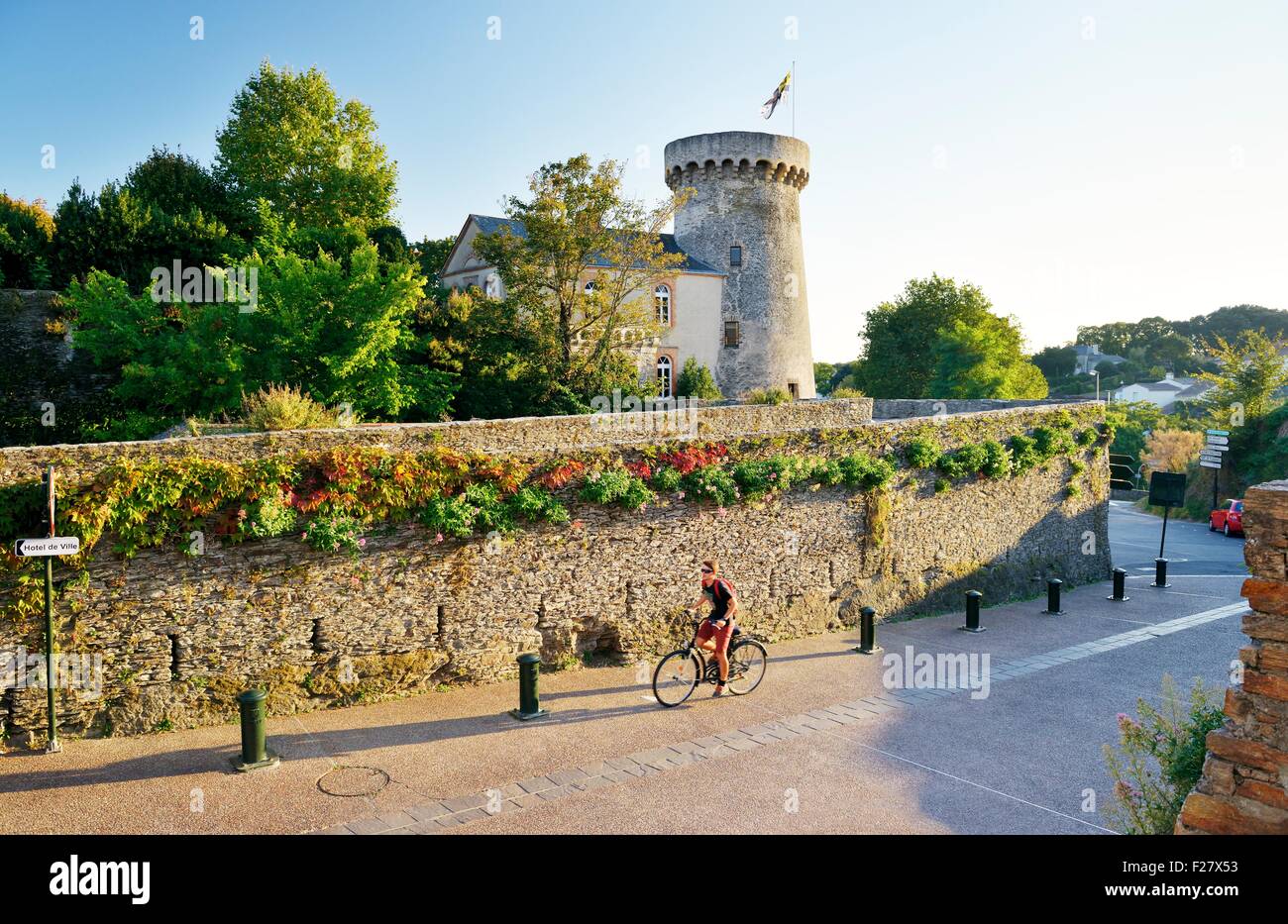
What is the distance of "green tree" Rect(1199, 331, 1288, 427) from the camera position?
42250mm

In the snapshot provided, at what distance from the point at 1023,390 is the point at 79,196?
59.1 m

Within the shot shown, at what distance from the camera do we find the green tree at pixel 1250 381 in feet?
139

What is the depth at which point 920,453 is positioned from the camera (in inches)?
647

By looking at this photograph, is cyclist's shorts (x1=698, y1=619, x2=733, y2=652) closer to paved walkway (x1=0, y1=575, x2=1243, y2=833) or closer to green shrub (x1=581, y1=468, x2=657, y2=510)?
paved walkway (x1=0, y1=575, x2=1243, y2=833)

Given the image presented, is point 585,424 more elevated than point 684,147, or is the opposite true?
point 684,147

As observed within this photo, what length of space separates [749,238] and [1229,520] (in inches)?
940

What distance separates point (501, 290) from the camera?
30.3 metres

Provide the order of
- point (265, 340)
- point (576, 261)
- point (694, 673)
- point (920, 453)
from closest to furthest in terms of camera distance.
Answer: point (694, 673), point (920, 453), point (265, 340), point (576, 261)

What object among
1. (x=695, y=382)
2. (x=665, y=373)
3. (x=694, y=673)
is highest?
(x=665, y=373)

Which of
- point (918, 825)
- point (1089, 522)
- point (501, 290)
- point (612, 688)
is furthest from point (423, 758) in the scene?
point (501, 290)

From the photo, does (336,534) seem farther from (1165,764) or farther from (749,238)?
(749,238)

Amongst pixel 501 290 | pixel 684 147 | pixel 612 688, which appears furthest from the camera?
pixel 684 147

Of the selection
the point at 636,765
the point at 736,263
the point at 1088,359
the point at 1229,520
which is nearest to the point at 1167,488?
the point at 1229,520
